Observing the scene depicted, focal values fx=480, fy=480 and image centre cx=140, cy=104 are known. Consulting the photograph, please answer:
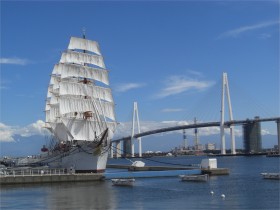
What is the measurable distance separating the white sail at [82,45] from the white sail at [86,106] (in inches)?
374

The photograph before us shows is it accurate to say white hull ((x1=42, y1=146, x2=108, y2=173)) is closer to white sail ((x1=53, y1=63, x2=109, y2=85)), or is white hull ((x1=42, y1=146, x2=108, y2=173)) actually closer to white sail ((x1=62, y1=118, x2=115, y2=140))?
white sail ((x1=62, y1=118, x2=115, y2=140))

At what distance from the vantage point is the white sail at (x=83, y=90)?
6274cm

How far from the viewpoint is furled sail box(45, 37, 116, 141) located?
61.9 metres

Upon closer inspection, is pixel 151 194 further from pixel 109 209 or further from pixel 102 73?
pixel 102 73

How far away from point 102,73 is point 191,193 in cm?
3298

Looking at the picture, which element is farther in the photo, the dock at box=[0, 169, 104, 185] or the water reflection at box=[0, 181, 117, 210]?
the dock at box=[0, 169, 104, 185]

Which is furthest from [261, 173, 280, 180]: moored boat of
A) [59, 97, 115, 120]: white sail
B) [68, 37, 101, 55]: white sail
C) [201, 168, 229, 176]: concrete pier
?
[68, 37, 101, 55]: white sail

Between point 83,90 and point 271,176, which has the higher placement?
point 83,90

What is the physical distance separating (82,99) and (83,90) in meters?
1.49

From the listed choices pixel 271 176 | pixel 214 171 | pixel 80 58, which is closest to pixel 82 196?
pixel 271 176

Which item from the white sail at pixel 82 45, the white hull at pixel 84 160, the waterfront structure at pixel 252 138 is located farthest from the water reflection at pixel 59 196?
the waterfront structure at pixel 252 138

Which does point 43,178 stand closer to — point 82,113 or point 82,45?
point 82,113

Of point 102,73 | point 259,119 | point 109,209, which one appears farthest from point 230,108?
point 109,209

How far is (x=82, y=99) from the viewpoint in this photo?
206ft
